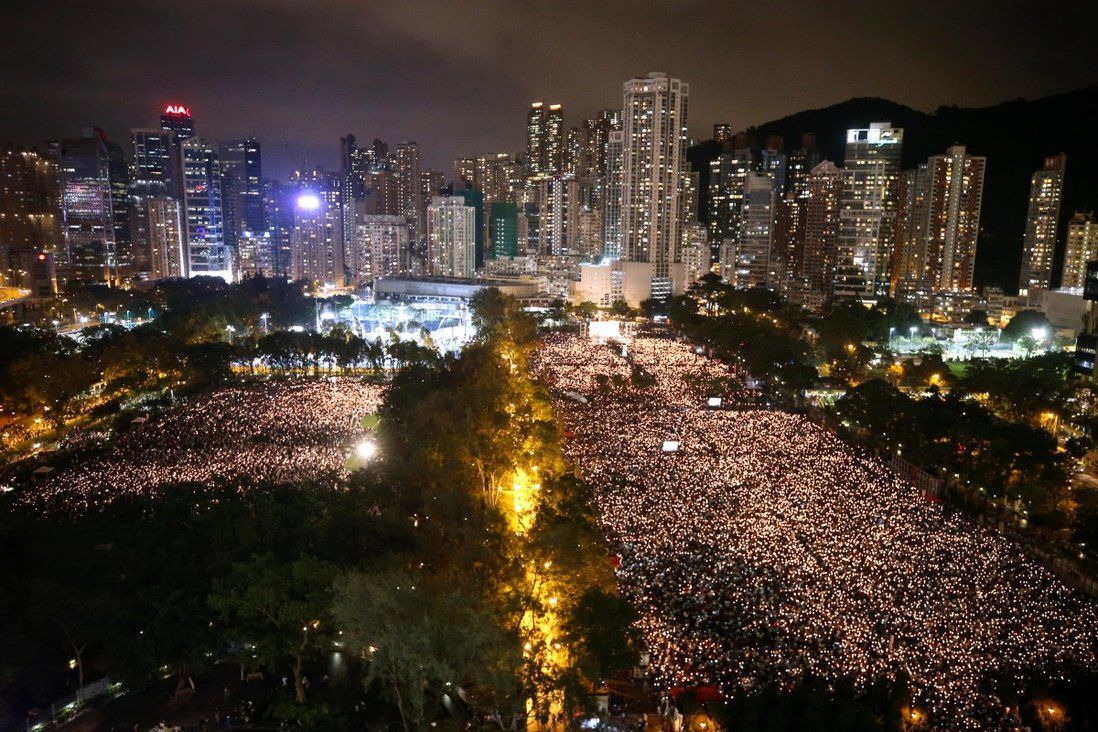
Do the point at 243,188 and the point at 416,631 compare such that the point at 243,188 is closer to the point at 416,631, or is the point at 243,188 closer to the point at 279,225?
the point at 279,225

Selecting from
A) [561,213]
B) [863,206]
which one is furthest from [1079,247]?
[561,213]

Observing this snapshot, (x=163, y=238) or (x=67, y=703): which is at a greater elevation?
(x=163, y=238)

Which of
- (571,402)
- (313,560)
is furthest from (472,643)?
(571,402)

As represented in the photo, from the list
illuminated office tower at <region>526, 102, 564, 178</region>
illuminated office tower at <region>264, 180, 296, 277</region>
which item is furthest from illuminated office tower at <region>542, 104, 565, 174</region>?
illuminated office tower at <region>264, 180, 296, 277</region>

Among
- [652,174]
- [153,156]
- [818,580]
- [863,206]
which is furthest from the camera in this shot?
[153,156]

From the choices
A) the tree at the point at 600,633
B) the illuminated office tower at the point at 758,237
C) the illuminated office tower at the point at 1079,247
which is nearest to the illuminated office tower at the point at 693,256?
the illuminated office tower at the point at 758,237

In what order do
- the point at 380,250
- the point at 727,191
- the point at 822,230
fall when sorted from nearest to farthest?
the point at 822,230 → the point at 380,250 → the point at 727,191

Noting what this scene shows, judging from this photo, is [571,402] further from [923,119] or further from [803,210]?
[923,119]
